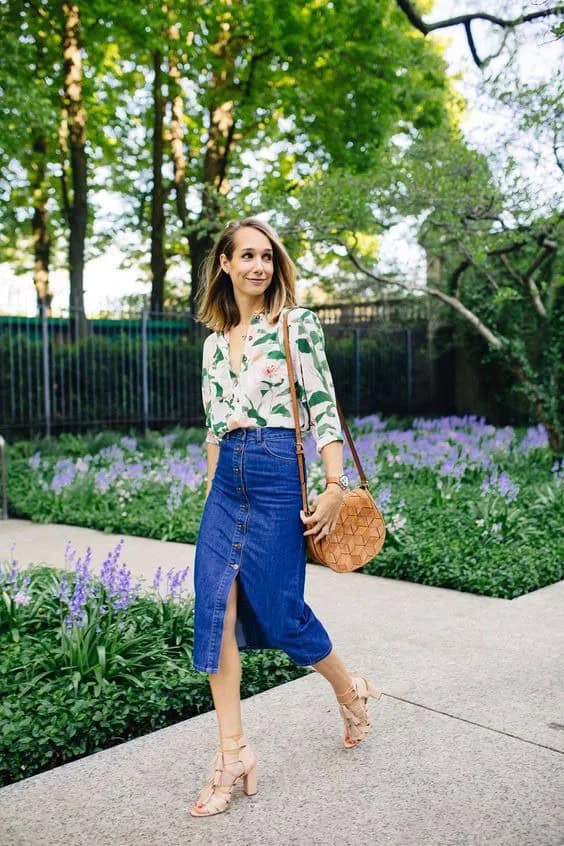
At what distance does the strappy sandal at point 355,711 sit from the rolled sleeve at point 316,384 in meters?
0.90

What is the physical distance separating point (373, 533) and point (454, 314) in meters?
15.1

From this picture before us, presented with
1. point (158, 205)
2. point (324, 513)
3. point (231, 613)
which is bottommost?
point (231, 613)

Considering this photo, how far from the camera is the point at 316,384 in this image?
110 inches

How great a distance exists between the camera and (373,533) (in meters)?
2.94

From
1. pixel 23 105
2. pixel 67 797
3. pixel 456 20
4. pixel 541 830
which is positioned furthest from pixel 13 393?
pixel 541 830

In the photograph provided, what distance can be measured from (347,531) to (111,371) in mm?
11588

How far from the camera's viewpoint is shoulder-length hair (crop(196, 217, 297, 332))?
2.91 metres

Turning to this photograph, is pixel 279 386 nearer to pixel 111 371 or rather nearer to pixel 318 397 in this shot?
pixel 318 397

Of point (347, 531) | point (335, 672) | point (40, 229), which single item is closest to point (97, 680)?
point (335, 672)

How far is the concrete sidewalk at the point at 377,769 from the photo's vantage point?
249 centimetres

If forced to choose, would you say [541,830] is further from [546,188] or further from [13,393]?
[13,393]

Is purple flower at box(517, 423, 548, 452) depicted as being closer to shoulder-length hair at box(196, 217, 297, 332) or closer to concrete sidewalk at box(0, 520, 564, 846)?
concrete sidewalk at box(0, 520, 564, 846)

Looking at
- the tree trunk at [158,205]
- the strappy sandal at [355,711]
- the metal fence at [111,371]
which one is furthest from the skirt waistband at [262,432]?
the tree trunk at [158,205]

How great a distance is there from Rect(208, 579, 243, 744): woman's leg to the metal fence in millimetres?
10384
